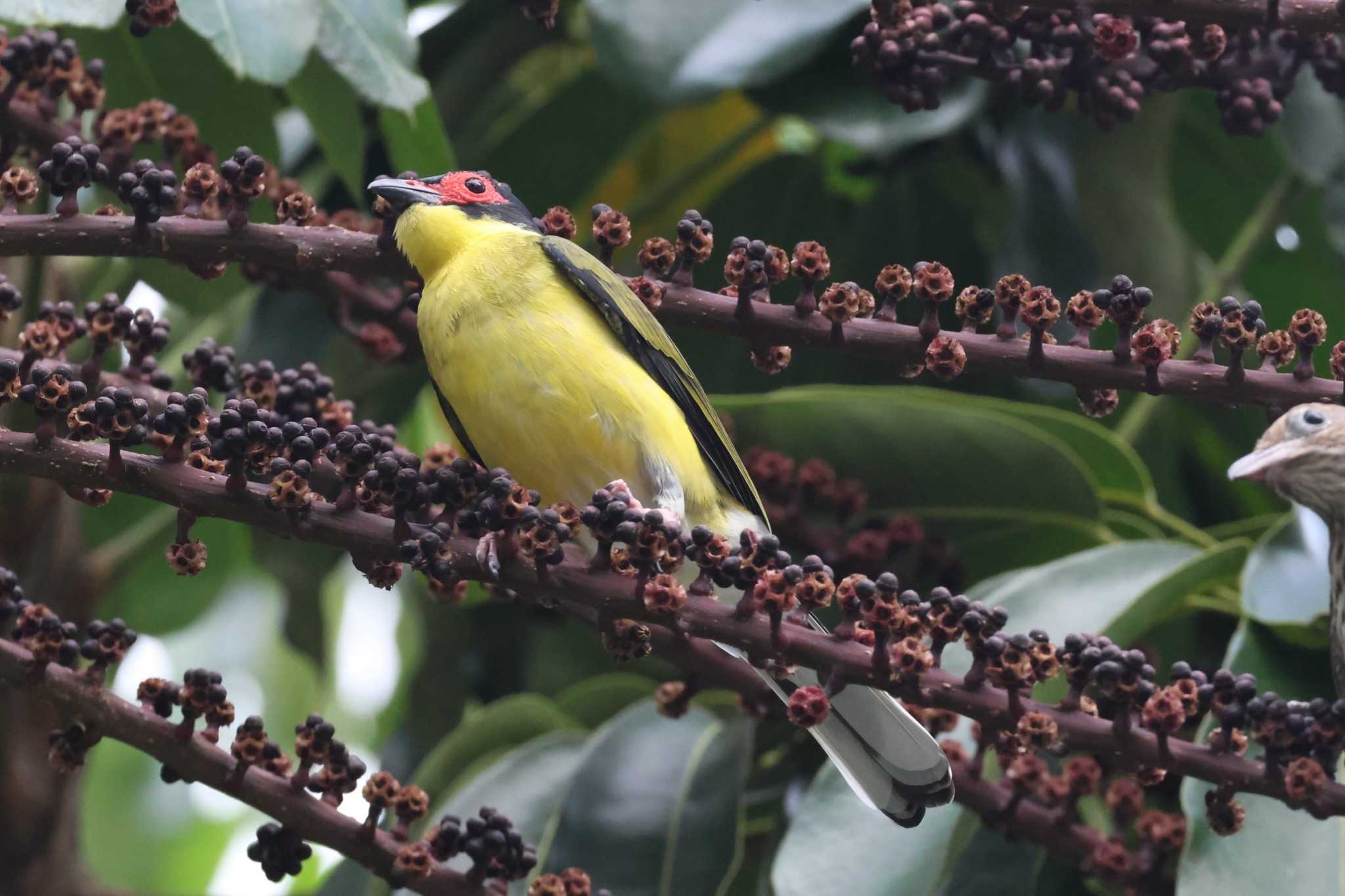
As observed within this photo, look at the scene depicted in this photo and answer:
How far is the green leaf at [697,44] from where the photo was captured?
3.32 metres

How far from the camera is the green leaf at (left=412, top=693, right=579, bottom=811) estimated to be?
3.52 meters

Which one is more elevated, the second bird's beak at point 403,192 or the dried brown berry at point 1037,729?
the second bird's beak at point 403,192

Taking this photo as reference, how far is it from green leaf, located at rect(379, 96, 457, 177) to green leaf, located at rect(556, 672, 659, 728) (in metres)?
1.17

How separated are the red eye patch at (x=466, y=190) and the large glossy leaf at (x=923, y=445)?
1.97 feet

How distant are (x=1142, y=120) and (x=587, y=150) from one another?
137cm

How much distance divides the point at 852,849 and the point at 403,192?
1.33 meters

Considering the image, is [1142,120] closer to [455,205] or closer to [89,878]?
[455,205]

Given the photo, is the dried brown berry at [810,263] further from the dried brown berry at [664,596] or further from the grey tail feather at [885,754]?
the grey tail feather at [885,754]

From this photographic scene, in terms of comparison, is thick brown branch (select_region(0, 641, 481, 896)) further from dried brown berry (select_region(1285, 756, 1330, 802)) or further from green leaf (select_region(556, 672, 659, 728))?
green leaf (select_region(556, 672, 659, 728))

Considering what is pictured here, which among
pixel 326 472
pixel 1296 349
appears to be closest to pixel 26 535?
pixel 326 472

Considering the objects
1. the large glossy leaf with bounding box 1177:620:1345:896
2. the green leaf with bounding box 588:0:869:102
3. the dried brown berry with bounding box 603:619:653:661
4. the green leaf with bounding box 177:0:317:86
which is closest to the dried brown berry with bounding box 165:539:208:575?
the dried brown berry with bounding box 603:619:653:661

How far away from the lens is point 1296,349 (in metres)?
2.16

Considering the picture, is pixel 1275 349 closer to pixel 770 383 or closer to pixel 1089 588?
pixel 1089 588

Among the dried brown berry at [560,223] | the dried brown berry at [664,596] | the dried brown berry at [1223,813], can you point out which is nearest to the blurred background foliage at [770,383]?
the dried brown berry at [1223,813]
